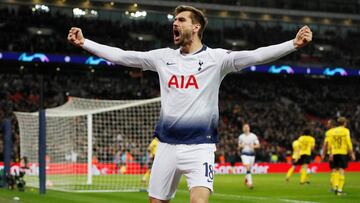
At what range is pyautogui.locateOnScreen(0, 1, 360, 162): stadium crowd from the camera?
47719 mm

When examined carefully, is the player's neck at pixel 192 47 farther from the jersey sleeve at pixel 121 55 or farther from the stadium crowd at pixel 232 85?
the stadium crowd at pixel 232 85

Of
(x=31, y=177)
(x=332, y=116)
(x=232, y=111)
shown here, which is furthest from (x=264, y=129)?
(x=31, y=177)

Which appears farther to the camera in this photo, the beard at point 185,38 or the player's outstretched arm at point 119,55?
the player's outstretched arm at point 119,55

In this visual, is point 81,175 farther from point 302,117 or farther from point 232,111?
point 302,117

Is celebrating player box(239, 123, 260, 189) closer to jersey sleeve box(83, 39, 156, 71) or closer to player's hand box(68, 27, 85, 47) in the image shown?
jersey sleeve box(83, 39, 156, 71)

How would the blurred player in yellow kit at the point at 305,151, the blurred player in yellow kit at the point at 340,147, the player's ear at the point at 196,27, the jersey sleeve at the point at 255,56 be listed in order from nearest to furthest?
the jersey sleeve at the point at 255,56
the player's ear at the point at 196,27
the blurred player in yellow kit at the point at 340,147
the blurred player in yellow kit at the point at 305,151

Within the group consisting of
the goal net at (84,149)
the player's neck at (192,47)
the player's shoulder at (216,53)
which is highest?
the player's neck at (192,47)

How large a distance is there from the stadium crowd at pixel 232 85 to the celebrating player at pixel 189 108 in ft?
111

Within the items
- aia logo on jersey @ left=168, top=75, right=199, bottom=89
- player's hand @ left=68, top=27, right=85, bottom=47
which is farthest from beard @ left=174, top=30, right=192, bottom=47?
player's hand @ left=68, top=27, right=85, bottom=47

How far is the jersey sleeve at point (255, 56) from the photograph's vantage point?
A: 6.23m

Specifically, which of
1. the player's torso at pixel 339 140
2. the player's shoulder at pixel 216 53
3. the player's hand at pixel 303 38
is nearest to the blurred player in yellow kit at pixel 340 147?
the player's torso at pixel 339 140

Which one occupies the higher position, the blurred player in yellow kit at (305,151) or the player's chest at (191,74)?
Answer: the player's chest at (191,74)

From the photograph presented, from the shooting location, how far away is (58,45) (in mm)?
49344

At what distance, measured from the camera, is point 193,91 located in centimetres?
653
